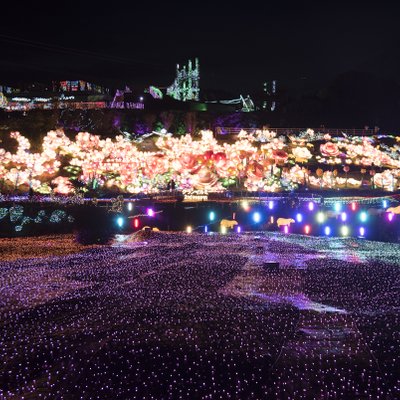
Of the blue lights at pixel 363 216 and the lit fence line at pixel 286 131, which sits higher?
the lit fence line at pixel 286 131

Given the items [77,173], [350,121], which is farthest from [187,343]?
[350,121]

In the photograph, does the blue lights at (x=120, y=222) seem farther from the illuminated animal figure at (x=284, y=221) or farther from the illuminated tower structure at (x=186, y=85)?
the illuminated tower structure at (x=186, y=85)

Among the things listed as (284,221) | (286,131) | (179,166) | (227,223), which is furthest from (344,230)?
(286,131)

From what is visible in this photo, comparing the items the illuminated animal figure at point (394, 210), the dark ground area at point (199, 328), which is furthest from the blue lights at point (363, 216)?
the dark ground area at point (199, 328)

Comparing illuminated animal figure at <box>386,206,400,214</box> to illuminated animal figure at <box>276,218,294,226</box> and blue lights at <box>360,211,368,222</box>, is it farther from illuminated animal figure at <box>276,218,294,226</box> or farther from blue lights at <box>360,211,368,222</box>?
illuminated animal figure at <box>276,218,294,226</box>

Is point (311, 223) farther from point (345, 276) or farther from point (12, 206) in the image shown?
point (12, 206)

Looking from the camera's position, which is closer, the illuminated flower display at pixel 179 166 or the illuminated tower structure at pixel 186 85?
the illuminated flower display at pixel 179 166

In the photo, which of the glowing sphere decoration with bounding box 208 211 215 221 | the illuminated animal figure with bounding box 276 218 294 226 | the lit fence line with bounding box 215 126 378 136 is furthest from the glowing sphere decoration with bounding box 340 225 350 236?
the lit fence line with bounding box 215 126 378 136

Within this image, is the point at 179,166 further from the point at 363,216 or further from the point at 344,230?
the point at 344,230
